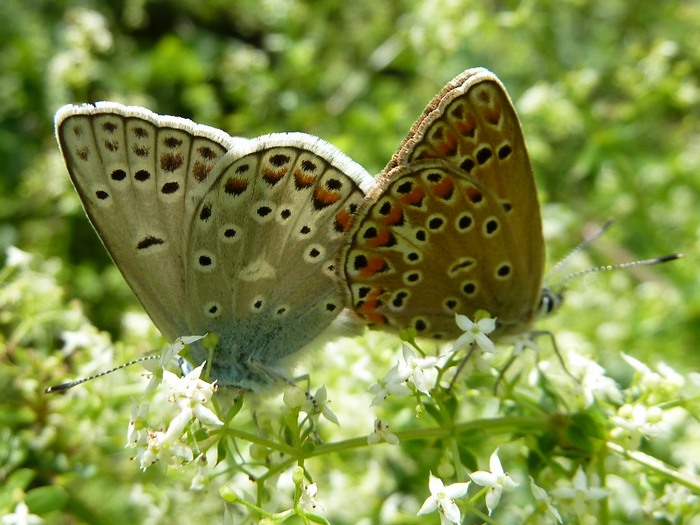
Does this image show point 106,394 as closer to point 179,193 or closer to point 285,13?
point 179,193

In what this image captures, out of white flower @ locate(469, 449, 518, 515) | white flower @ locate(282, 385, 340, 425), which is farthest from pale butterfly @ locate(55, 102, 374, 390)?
white flower @ locate(469, 449, 518, 515)

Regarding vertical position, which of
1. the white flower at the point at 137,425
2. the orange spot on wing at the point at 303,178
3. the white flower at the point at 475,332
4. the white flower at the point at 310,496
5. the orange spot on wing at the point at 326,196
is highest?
the orange spot on wing at the point at 303,178

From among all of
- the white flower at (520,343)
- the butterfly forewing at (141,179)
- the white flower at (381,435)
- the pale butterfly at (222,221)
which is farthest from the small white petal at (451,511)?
the butterfly forewing at (141,179)

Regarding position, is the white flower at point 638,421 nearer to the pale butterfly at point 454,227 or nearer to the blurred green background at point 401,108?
the pale butterfly at point 454,227

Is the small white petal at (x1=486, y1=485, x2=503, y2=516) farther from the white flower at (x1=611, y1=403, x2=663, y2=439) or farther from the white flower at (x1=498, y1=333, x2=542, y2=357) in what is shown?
the white flower at (x1=498, y1=333, x2=542, y2=357)

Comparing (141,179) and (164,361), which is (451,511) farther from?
(141,179)

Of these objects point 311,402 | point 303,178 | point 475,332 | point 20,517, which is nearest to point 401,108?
point 303,178
